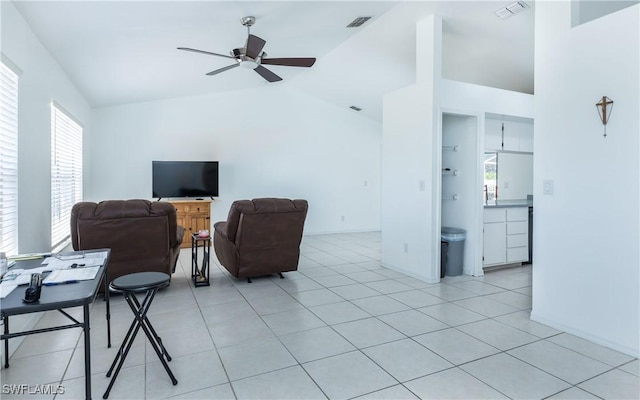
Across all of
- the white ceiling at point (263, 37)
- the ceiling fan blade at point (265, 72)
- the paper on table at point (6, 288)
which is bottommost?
the paper on table at point (6, 288)

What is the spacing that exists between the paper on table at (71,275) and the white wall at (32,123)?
1.26 m

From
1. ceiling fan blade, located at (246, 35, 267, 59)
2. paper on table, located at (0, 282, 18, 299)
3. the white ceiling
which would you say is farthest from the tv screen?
paper on table, located at (0, 282, 18, 299)

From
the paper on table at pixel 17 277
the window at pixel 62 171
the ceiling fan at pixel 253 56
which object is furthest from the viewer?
the window at pixel 62 171

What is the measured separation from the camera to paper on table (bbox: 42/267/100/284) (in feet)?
5.64

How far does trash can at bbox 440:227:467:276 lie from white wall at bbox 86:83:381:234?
13.0 feet

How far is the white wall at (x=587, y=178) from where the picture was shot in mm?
2451

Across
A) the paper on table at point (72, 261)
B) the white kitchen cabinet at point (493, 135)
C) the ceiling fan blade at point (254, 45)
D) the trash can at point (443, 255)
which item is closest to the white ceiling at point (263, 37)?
the ceiling fan blade at point (254, 45)

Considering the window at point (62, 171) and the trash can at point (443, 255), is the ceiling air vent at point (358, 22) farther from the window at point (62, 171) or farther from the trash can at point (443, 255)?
the window at point (62, 171)

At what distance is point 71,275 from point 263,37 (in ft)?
11.8

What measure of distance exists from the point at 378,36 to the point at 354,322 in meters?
3.80

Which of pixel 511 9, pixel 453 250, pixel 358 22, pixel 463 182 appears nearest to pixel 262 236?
pixel 453 250

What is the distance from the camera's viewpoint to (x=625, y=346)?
2.48 metres

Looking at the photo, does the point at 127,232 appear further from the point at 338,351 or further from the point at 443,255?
the point at 443,255

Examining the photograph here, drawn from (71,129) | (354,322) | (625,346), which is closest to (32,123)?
(71,129)
